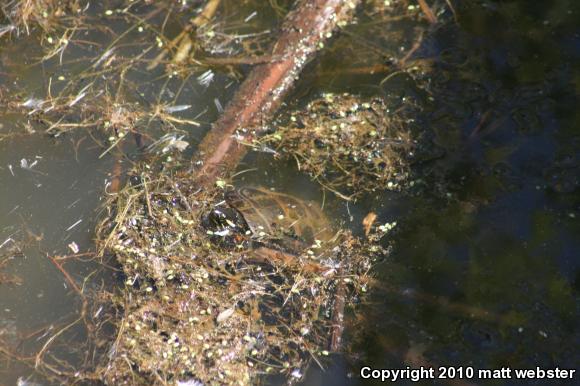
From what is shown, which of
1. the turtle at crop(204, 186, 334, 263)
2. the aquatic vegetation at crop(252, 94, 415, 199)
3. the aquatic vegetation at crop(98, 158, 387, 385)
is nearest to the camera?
the aquatic vegetation at crop(98, 158, 387, 385)

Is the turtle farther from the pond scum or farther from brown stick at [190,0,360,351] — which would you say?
brown stick at [190,0,360,351]

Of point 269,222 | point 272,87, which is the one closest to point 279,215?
point 269,222

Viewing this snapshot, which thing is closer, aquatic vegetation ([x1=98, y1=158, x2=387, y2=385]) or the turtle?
aquatic vegetation ([x1=98, y1=158, x2=387, y2=385])

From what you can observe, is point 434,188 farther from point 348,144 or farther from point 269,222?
point 269,222

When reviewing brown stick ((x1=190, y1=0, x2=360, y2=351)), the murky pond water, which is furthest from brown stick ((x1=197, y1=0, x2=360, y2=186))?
the murky pond water

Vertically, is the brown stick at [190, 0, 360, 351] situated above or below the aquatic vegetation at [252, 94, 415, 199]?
above

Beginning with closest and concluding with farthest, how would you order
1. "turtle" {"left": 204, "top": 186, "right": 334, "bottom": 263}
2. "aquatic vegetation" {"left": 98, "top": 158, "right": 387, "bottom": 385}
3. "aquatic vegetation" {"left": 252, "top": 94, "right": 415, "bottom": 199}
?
"aquatic vegetation" {"left": 98, "top": 158, "right": 387, "bottom": 385} → "turtle" {"left": 204, "top": 186, "right": 334, "bottom": 263} → "aquatic vegetation" {"left": 252, "top": 94, "right": 415, "bottom": 199}
